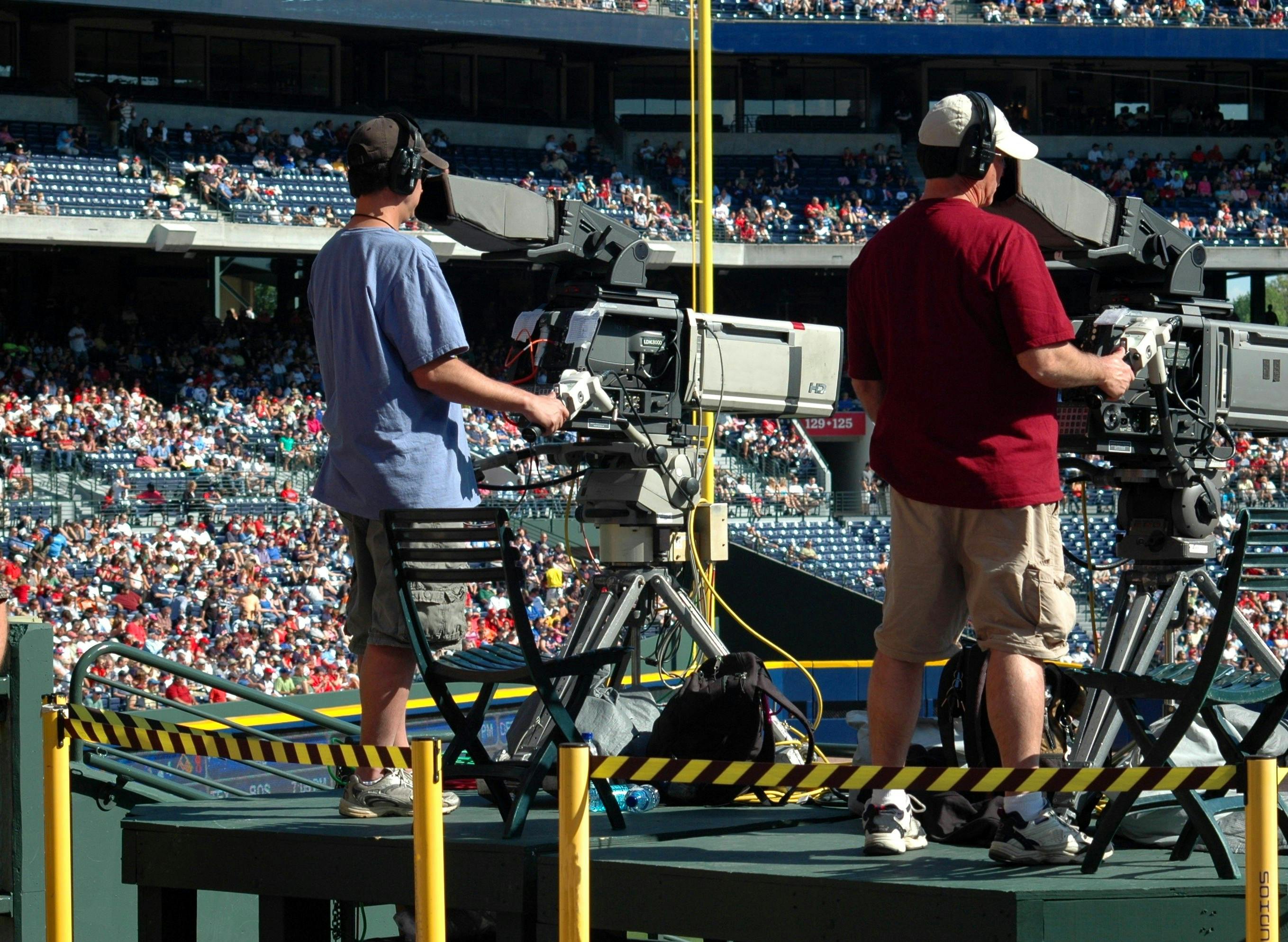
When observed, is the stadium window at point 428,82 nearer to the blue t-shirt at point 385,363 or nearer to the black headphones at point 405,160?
the black headphones at point 405,160

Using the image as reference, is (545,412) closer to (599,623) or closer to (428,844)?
(428,844)

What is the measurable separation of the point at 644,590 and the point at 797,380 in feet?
3.36

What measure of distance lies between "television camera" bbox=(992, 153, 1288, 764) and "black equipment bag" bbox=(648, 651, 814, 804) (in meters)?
0.91

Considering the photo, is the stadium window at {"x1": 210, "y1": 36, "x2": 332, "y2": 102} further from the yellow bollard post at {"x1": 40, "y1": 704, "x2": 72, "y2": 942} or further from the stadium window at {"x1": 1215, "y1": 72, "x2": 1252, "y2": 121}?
the yellow bollard post at {"x1": 40, "y1": 704, "x2": 72, "y2": 942}

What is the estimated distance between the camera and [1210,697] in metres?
3.60

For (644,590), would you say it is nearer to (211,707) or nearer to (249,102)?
(211,707)

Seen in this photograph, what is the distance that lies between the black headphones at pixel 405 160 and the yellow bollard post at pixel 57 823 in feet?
5.26

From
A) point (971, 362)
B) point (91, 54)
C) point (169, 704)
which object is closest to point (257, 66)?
point (91, 54)

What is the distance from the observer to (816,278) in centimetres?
3272

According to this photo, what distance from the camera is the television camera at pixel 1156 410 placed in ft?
16.5

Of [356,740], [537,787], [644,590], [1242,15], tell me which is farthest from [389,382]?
[1242,15]

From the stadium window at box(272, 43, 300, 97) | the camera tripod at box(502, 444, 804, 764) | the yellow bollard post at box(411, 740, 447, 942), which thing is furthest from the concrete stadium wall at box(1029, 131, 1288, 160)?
the yellow bollard post at box(411, 740, 447, 942)

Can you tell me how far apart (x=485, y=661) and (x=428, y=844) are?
2.71 feet

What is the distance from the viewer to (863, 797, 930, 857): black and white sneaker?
3.83 meters
